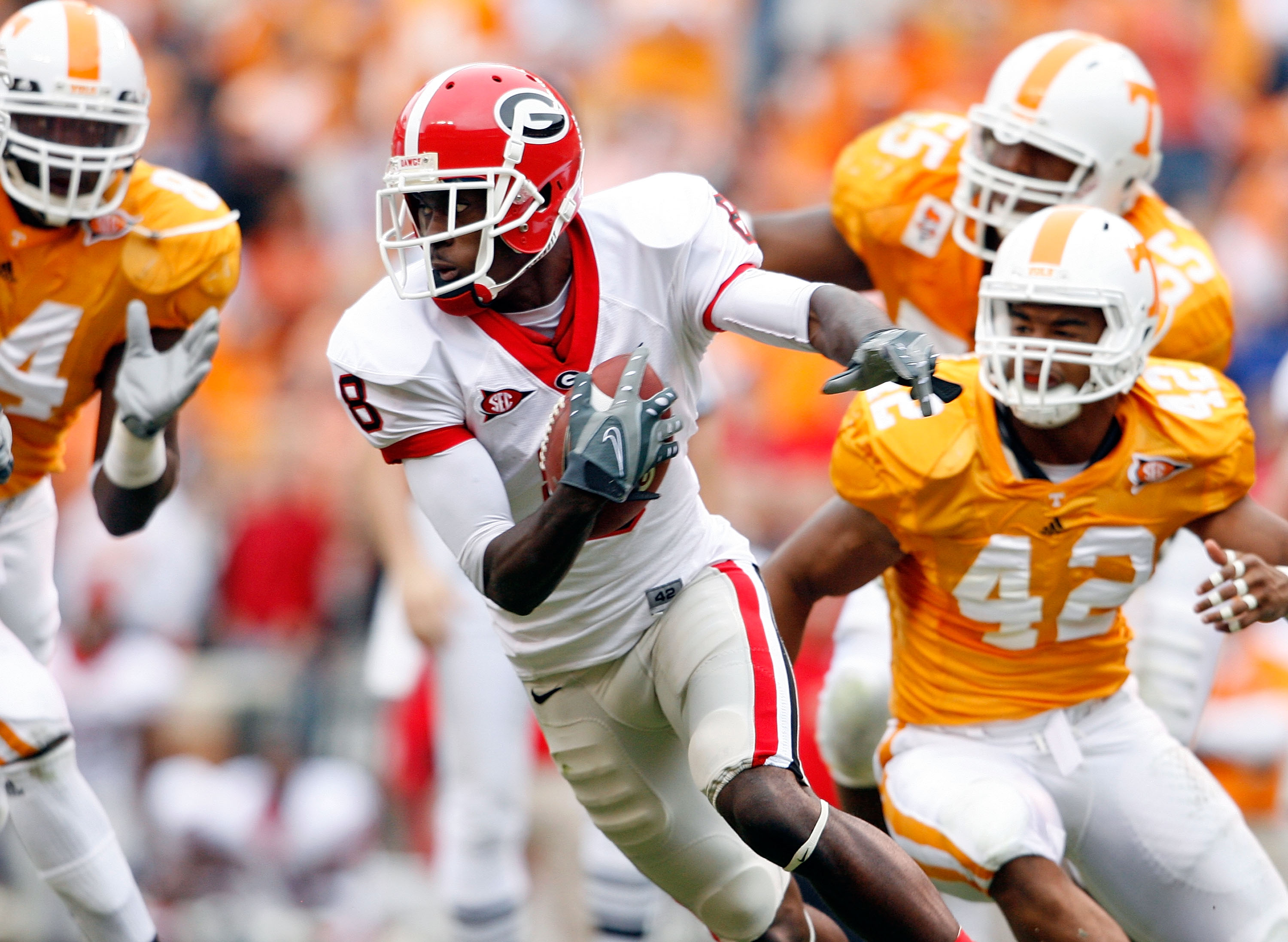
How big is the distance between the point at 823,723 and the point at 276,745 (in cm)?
290

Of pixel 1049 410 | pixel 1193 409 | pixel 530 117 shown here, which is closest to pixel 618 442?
pixel 530 117

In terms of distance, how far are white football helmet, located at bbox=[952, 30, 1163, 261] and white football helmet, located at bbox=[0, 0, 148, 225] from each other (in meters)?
1.93

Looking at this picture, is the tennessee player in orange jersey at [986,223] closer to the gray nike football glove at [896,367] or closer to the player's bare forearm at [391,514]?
the player's bare forearm at [391,514]

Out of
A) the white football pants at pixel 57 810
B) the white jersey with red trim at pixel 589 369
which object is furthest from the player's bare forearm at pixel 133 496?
the white jersey with red trim at pixel 589 369

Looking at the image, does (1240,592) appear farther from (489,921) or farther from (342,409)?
(342,409)

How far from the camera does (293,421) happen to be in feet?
23.6

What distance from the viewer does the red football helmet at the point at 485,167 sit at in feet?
10.1

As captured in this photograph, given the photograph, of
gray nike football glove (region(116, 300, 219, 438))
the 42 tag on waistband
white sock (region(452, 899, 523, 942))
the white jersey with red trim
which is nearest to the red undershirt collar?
the white jersey with red trim

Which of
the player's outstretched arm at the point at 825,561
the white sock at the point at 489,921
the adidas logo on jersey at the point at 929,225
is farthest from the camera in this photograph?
the white sock at the point at 489,921

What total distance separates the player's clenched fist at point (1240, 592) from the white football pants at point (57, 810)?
2.29 m

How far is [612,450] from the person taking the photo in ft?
9.24

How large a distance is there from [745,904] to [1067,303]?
135 centimetres

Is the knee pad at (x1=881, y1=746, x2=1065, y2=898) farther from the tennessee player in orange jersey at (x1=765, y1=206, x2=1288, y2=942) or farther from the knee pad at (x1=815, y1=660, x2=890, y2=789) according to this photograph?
the knee pad at (x1=815, y1=660, x2=890, y2=789)

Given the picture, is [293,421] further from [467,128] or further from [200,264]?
[467,128]
